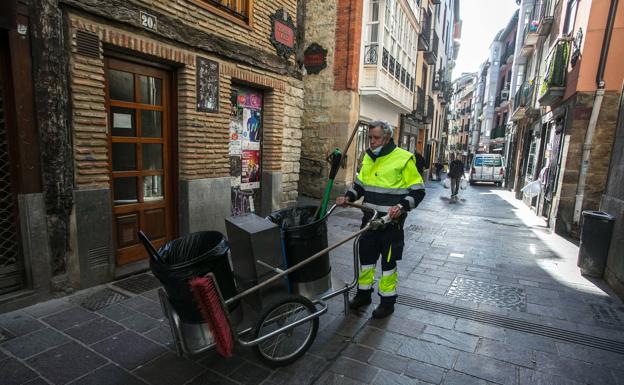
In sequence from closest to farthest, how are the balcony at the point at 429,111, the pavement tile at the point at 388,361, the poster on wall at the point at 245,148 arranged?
the pavement tile at the point at 388,361
the poster on wall at the point at 245,148
the balcony at the point at 429,111

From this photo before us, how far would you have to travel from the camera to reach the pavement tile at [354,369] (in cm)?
272

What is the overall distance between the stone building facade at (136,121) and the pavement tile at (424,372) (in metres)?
3.62

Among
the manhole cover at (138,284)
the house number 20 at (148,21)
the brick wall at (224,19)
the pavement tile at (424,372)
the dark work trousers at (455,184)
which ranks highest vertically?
the brick wall at (224,19)

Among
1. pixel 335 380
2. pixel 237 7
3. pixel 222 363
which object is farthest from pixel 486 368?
pixel 237 7

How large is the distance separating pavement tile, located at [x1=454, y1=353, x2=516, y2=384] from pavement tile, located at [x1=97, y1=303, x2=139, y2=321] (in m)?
3.17

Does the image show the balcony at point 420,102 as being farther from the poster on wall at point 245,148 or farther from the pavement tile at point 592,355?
the pavement tile at point 592,355

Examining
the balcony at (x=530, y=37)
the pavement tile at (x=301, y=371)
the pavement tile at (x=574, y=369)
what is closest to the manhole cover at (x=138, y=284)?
the pavement tile at (x=301, y=371)

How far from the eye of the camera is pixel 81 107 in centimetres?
380

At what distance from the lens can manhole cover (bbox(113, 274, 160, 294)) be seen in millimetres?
4172

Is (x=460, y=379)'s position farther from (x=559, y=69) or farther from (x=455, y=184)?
(x=455, y=184)

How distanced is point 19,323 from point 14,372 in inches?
32.9

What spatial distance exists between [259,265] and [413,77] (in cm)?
1603

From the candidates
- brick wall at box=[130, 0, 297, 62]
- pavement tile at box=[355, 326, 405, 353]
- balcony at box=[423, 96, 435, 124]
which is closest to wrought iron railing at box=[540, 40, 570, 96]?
brick wall at box=[130, 0, 297, 62]

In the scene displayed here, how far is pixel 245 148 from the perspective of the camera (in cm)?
679
